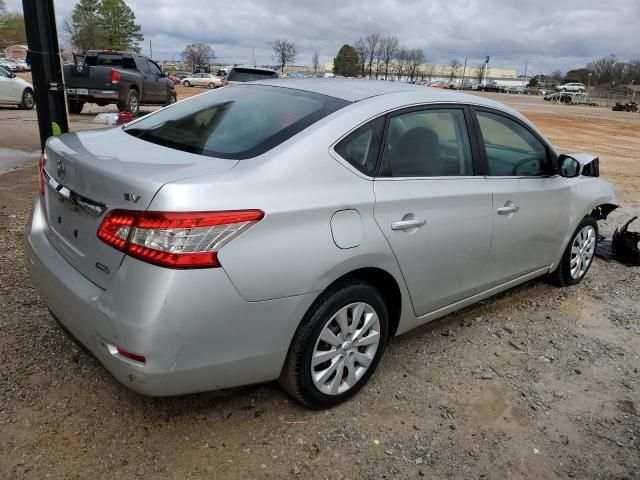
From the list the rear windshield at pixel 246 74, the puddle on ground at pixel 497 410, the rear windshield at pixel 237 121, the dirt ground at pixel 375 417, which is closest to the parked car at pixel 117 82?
the rear windshield at pixel 246 74

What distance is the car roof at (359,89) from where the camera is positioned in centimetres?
311

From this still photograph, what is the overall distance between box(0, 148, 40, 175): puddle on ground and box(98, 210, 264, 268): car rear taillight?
21.8 ft

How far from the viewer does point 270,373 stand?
2.53m

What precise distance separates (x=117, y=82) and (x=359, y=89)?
13.7 m

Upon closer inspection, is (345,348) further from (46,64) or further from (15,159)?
(15,159)

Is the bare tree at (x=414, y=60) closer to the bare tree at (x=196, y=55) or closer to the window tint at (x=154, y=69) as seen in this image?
the bare tree at (x=196, y=55)

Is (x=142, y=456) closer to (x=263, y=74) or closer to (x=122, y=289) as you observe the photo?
(x=122, y=289)

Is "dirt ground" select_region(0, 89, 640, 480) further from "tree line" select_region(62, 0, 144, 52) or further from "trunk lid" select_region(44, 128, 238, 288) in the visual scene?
"tree line" select_region(62, 0, 144, 52)

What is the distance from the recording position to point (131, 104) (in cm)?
1594

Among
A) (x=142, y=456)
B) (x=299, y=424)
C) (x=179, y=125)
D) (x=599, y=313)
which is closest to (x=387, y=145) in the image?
(x=179, y=125)

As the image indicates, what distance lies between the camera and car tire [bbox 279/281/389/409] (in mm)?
2588

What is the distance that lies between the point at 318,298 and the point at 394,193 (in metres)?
0.70

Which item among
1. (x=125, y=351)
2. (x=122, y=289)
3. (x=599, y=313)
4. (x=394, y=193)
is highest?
(x=394, y=193)

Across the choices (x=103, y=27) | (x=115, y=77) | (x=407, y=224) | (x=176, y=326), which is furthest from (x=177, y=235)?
(x=103, y=27)
